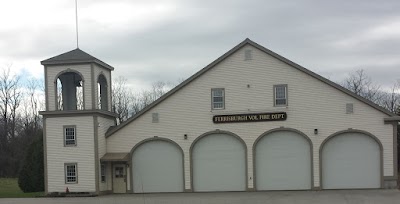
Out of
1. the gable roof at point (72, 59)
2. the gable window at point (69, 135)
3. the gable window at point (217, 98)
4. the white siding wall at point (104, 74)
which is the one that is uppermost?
the gable roof at point (72, 59)

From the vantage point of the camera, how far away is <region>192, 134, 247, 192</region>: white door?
31.7 metres

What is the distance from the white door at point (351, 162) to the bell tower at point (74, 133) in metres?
13.5

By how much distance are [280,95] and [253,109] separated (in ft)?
5.87

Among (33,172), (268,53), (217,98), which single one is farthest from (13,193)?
(268,53)

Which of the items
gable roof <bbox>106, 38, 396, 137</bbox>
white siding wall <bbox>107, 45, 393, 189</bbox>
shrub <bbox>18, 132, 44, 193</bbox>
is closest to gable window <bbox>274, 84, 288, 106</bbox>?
white siding wall <bbox>107, 45, 393, 189</bbox>

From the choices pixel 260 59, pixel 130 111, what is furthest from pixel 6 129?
pixel 260 59

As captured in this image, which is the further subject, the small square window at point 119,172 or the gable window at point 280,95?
the small square window at point 119,172

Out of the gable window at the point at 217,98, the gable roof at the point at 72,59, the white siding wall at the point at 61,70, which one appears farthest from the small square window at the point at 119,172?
the gable window at the point at 217,98

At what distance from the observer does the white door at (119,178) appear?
108ft

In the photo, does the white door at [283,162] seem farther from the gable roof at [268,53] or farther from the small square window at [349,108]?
the gable roof at [268,53]

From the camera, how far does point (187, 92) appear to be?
106 feet

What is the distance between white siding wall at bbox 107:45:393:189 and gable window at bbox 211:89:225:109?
0.81ft

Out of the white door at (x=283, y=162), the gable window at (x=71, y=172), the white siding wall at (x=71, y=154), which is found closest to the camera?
the white door at (x=283, y=162)

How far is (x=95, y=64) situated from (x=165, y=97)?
4.74 m
